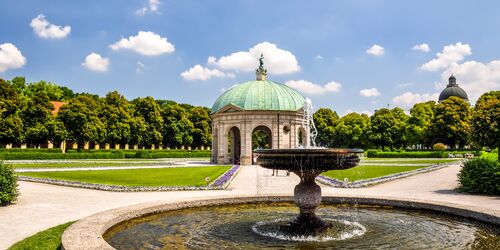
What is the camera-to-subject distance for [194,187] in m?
20.9

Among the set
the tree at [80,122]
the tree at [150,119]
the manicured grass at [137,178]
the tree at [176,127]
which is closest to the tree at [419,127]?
the tree at [176,127]

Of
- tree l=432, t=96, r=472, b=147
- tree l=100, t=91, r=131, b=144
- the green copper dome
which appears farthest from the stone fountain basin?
tree l=100, t=91, r=131, b=144

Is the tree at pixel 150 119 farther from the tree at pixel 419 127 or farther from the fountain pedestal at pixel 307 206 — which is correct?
the fountain pedestal at pixel 307 206

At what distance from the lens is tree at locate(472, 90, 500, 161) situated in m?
19.8

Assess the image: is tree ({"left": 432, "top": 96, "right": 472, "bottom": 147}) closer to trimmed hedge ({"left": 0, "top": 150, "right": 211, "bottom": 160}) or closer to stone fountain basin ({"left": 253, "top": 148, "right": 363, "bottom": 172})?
trimmed hedge ({"left": 0, "top": 150, "right": 211, "bottom": 160})

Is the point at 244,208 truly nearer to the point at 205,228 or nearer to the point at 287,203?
the point at 287,203

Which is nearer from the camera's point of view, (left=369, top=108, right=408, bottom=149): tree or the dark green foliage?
the dark green foliage

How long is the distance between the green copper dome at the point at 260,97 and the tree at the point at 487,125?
30671 millimetres

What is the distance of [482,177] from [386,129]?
65450 mm

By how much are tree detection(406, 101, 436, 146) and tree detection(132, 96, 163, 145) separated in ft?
172

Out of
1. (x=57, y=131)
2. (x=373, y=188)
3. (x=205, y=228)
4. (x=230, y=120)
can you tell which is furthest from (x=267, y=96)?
(x=205, y=228)

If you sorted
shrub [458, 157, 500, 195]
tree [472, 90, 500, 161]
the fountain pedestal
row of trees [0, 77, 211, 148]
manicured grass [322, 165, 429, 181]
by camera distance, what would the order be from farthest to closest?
row of trees [0, 77, 211, 148] < manicured grass [322, 165, 429, 181] < tree [472, 90, 500, 161] < shrub [458, 157, 500, 195] < the fountain pedestal

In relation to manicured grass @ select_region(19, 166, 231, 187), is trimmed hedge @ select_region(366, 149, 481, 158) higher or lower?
higher

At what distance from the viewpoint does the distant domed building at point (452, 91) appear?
123812 mm
